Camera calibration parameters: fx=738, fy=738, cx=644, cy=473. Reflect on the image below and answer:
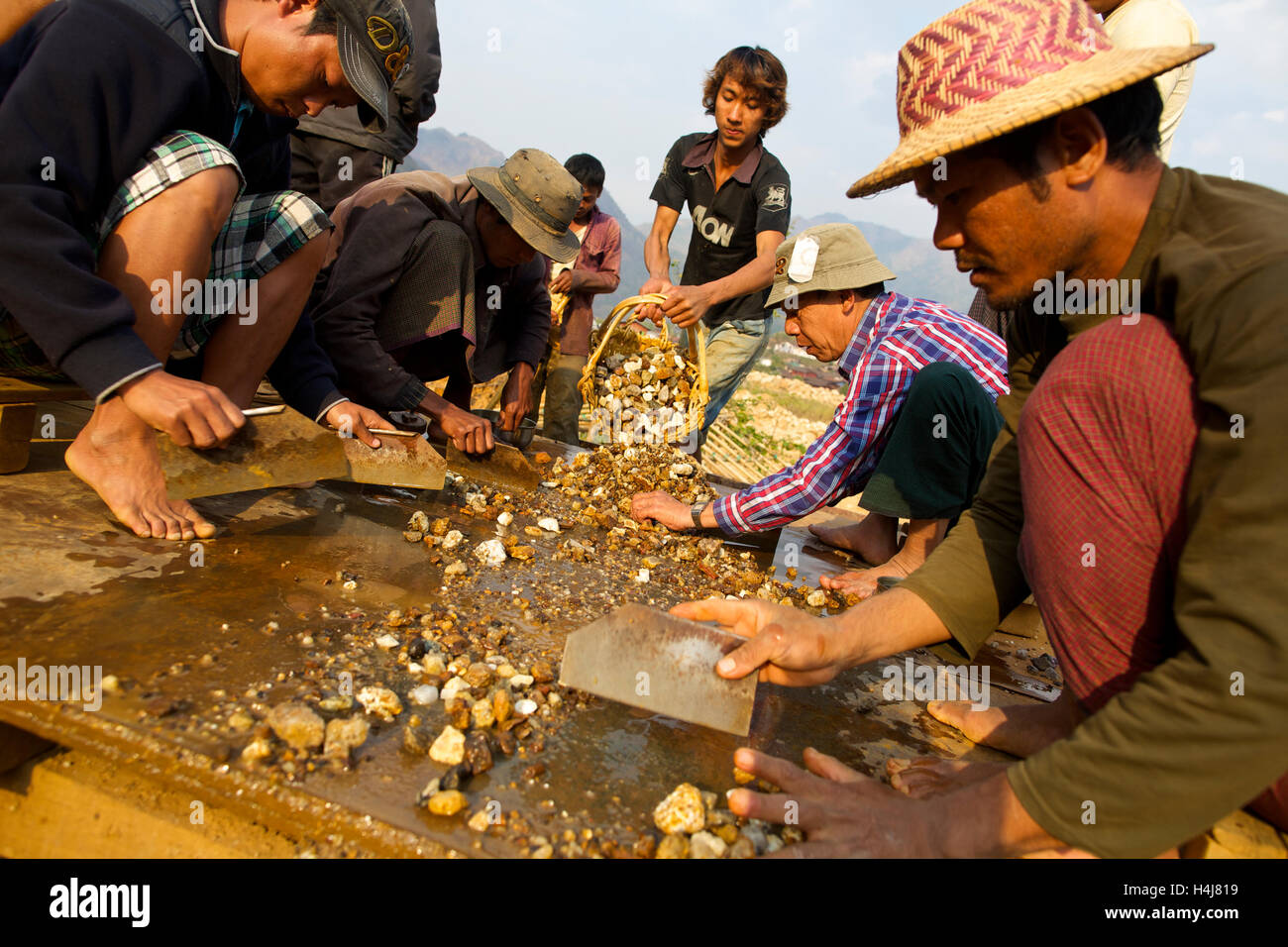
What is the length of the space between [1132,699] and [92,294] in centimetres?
196

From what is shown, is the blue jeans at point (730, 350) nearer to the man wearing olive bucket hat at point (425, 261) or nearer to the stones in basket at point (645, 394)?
the stones in basket at point (645, 394)

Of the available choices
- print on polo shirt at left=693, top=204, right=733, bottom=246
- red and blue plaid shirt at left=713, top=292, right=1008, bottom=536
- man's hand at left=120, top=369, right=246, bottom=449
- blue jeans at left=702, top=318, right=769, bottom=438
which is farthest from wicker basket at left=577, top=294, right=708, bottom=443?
man's hand at left=120, top=369, right=246, bottom=449

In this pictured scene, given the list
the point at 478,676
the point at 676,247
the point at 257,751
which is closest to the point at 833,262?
the point at 478,676

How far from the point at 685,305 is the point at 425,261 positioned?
1.21 m

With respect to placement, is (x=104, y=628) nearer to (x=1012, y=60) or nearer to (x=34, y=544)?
(x=34, y=544)

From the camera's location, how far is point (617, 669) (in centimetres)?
129

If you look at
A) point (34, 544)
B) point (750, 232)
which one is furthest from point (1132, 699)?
point (750, 232)

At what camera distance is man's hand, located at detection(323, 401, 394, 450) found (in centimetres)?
229

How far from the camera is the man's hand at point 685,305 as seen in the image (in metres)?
3.50

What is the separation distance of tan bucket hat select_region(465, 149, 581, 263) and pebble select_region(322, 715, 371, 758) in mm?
2234

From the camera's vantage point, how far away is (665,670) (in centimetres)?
130

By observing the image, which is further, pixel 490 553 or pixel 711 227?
pixel 711 227

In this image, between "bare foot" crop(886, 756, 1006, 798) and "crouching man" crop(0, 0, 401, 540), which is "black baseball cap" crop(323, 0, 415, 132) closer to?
"crouching man" crop(0, 0, 401, 540)

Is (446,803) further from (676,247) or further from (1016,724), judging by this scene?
(676,247)
